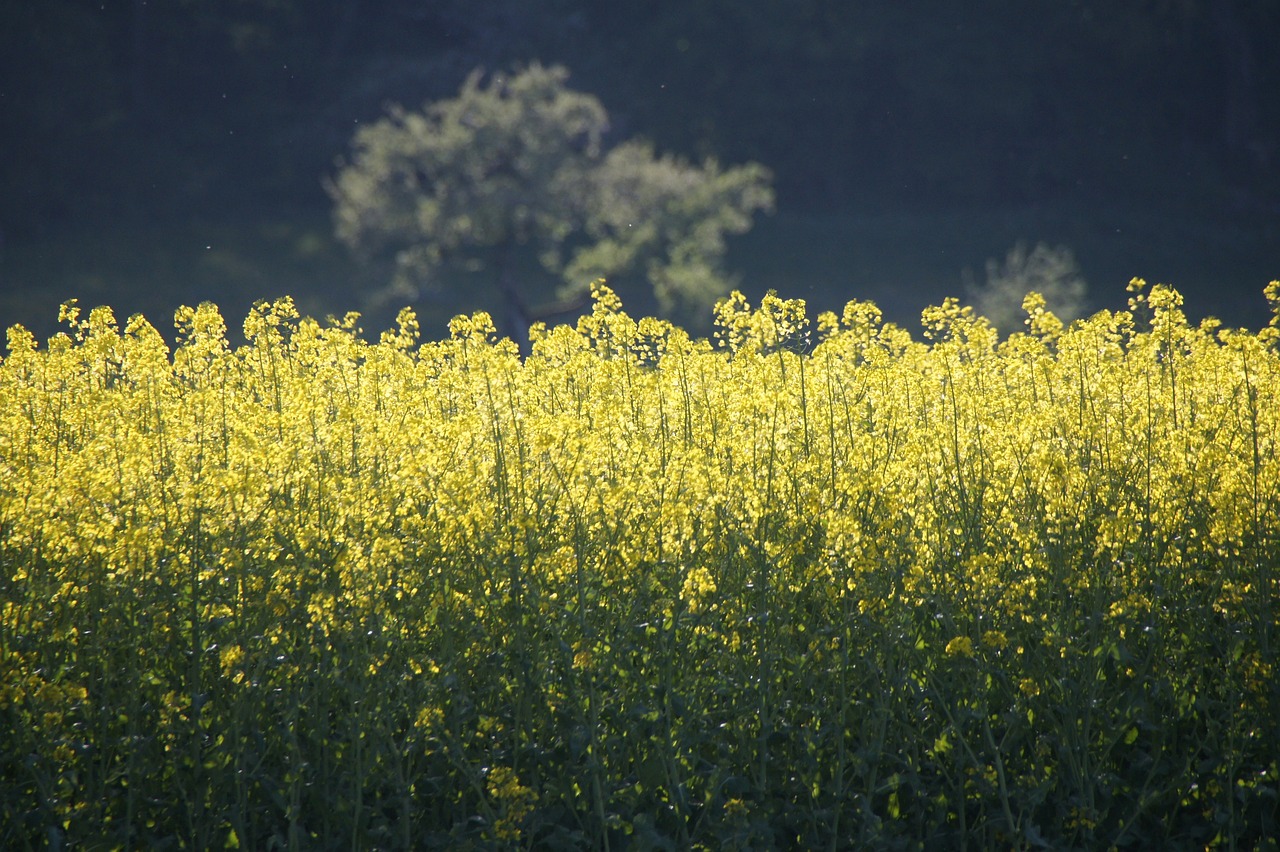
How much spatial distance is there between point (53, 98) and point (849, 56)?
32.4m

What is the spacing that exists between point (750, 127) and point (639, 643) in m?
47.8

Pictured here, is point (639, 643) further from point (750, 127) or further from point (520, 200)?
point (750, 127)

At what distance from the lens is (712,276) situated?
32.9 metres

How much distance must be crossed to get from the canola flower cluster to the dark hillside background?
30843 mm

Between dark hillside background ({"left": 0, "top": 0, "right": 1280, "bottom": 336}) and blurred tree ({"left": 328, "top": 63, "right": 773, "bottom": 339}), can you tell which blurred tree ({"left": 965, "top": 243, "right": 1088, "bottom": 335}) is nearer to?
blurred tree ({"left": 328, "top": 63, "right": 773, "bottom": 339})

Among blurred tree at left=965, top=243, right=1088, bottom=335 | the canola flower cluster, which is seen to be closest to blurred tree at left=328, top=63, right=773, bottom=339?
blurred tree at left=965, top=243, right=1088, bottom=335

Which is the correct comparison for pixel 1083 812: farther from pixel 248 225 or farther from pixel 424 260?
pixel 248 225

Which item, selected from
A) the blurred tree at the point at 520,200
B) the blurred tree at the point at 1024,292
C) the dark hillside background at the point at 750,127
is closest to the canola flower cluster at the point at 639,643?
the blurred tree at the point at 1024,292

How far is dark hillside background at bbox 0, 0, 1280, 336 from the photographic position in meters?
40.2

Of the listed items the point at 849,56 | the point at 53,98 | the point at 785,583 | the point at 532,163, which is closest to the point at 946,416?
the point at 785,583

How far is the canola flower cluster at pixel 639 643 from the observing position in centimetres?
371

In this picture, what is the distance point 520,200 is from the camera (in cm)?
3103

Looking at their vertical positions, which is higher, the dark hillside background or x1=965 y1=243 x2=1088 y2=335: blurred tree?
the dark hillside background

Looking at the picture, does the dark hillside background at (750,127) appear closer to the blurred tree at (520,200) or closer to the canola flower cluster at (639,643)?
the blurred tree at (520,200)
